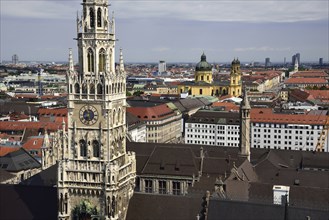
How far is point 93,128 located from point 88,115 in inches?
57.9

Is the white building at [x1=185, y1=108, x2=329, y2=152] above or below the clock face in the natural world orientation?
below

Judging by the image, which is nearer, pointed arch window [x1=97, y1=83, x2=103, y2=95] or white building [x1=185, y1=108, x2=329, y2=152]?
pointed arch window [x1=97, y1=83, x2=103, y2=95]

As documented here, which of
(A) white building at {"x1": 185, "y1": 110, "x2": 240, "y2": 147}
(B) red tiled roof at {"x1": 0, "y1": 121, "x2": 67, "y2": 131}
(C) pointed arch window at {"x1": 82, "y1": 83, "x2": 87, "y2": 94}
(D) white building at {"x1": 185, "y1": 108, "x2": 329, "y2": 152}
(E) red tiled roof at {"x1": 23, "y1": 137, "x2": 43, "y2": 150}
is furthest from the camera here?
(A) white building at {"x1": 185, "y1": 110, "x2": 240, "y2": 147}

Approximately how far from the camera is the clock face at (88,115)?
53.5 m

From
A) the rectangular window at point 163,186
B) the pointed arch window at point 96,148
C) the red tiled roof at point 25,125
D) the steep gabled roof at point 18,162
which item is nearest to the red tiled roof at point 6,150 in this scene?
the steep gabled roof at point 18,162

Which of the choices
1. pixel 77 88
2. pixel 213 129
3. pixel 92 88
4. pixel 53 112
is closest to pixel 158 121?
pixel 213 129

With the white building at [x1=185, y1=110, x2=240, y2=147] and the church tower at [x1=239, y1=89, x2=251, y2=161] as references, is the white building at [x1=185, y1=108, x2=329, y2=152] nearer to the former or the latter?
the white building at [x1=185, y1=110, x2=240, y2=147]

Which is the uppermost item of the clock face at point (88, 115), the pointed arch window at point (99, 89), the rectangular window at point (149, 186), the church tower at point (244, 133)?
the pointed arch window at point (99, 89)

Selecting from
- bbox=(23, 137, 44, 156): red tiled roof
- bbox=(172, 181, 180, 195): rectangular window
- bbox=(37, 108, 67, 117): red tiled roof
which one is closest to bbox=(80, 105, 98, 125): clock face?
bbox=(172, 181, 180, 195): rectangular window

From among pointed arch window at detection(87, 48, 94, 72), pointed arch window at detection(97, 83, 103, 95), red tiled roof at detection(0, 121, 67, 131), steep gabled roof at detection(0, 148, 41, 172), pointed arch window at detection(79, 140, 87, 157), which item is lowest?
steep gabled roof at detection(0, 148, 41, 172)

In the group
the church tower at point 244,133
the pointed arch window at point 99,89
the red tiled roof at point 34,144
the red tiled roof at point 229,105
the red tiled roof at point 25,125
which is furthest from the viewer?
the red tiled roof at point 229,105

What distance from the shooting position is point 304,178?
81438mm

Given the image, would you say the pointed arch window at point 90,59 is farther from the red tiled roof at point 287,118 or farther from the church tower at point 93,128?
the red tiled roof at point 287,118

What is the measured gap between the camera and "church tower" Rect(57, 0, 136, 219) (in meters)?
53.0
